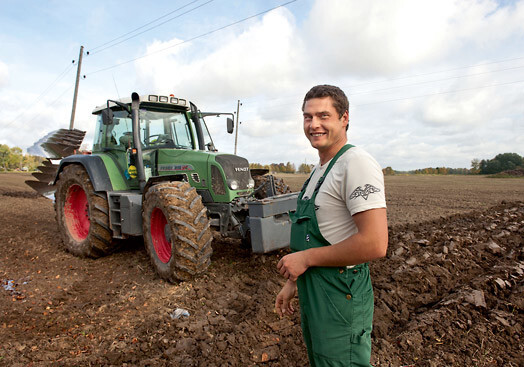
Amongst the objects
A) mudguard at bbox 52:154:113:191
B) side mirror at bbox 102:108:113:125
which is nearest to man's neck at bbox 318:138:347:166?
side mirror at bbox 102:108:113:125

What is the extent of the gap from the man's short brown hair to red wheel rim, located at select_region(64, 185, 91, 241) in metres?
5.99

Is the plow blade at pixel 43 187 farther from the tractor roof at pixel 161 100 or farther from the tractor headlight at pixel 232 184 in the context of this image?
the tractor headlight at pixel 232 184

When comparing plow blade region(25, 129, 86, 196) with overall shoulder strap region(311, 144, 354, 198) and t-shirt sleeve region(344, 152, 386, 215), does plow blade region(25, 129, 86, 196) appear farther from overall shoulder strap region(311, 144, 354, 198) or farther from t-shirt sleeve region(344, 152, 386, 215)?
t-shirt sleeve region(344, 152, 386, 215)

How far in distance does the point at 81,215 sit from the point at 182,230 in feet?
11.7

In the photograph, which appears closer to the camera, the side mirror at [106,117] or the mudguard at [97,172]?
the side mirror at [106,117]

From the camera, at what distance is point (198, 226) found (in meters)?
4.27

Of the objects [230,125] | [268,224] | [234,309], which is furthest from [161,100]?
[234,309]

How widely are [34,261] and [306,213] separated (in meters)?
5.91

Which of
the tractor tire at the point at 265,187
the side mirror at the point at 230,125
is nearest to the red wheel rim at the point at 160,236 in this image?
the tractor tire at the point at 265,187

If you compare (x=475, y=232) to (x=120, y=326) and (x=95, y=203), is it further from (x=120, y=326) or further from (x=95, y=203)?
(x=95, y=203)

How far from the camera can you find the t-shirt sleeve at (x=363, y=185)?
1.35m

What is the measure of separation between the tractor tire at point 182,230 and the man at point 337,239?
2.75 meters

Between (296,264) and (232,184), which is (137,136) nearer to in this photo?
(232,184)

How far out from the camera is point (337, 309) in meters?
1.49
